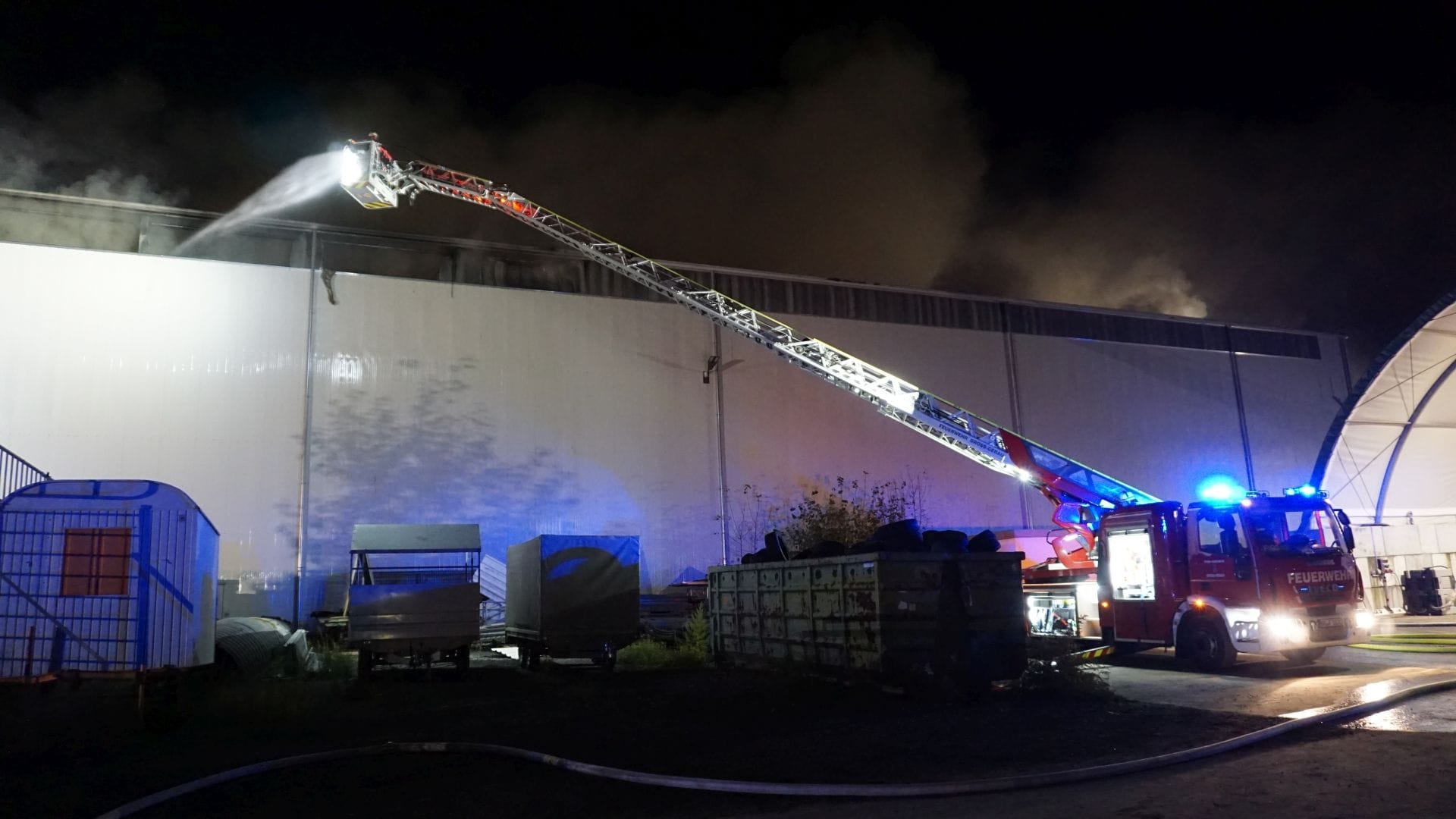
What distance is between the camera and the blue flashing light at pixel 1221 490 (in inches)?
508

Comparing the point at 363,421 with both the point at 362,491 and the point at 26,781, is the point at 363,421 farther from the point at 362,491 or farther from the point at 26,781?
the point at 26,781

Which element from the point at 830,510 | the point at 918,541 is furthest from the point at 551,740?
the point at 830,510

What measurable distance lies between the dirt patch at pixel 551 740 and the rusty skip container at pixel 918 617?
16.0 inches

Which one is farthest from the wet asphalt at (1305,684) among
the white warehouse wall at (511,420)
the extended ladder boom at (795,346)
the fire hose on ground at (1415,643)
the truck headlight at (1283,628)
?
the white warehouse wall at (511,420)

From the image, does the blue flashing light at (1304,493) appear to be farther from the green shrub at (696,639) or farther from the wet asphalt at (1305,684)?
the green shrub at (696,639)

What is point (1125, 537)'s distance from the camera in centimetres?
1347

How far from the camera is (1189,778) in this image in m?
5.91

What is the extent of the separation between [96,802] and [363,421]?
1590 centimetres

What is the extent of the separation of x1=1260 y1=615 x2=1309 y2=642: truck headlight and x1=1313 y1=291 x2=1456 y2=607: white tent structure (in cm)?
1077

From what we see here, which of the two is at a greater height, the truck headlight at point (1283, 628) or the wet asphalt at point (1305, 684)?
the truck headlight at point (1283, 628)

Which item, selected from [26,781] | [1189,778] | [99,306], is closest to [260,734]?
[26,781]

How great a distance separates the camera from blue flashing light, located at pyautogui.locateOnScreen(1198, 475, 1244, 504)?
1289cm

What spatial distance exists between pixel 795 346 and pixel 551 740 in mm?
8957

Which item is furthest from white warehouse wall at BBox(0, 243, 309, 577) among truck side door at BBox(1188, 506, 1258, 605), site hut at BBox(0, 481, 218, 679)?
truck side door at BBox(1188, 506, 1258, 605)
